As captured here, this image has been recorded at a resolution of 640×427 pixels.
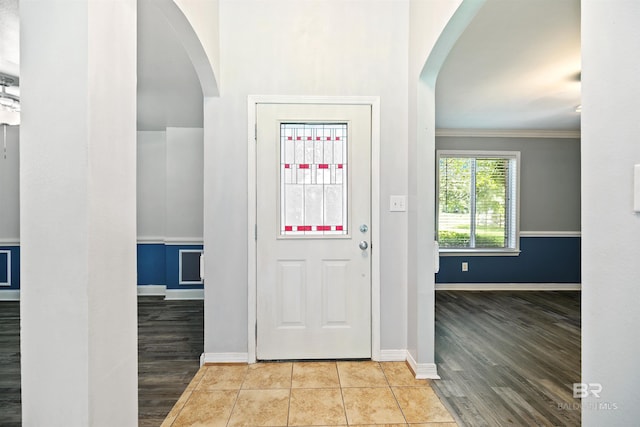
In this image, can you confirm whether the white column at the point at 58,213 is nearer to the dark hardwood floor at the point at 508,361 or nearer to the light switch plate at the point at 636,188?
the light switch plate at the point at 636,188

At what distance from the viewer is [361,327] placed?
2918 mm

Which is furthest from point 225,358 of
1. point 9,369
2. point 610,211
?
point 610,211

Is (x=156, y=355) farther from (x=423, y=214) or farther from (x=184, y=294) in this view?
(x=423, y=214)

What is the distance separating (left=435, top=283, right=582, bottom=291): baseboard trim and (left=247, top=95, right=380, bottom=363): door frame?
3083mm

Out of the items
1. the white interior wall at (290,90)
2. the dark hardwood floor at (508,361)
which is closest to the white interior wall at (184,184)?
the white interior wall at (290,90)

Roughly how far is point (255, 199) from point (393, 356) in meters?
1.66

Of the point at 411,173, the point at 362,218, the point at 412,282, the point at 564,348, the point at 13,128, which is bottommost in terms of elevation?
the point at 564,348

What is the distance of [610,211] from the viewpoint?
3.27 ft

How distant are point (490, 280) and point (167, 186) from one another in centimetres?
501

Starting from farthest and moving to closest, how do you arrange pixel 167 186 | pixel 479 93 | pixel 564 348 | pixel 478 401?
pixel 167 186 → pixel 479 93 → pixel 564 348 → pixel 478 401

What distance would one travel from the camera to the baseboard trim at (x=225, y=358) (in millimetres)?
2857

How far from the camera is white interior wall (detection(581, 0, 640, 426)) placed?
0.93m

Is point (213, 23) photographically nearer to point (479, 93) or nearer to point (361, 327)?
point (361, 327)

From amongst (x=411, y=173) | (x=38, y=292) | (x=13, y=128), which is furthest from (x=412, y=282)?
(x=13, y=128)
